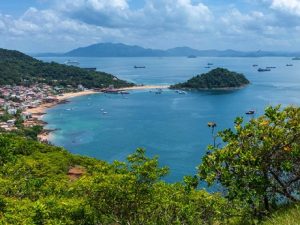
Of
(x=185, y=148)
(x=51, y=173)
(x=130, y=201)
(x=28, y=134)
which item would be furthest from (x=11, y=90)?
(x=130, y=201)

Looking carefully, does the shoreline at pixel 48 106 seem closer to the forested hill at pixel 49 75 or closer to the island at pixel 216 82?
the forested hill at pixel 49 75

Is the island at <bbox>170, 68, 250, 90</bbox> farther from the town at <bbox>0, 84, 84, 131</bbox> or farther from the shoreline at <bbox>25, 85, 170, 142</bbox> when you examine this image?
the town at <bbox>0, 84, 84, 131</bbox>

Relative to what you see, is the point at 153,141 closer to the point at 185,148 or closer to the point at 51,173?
the point at 185,148

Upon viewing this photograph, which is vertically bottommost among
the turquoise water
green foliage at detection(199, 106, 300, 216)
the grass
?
the turquoise water

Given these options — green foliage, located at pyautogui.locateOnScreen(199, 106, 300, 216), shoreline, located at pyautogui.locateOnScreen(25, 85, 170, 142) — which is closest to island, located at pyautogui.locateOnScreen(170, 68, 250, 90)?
shoreline, located at pyautogui.locateOnScreen(25, 85, 170, 142)

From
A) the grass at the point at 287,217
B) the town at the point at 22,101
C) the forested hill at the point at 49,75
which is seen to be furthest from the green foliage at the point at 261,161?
the forested hill at the point at 49,75

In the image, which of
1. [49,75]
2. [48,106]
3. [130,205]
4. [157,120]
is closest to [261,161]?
[130,205]
